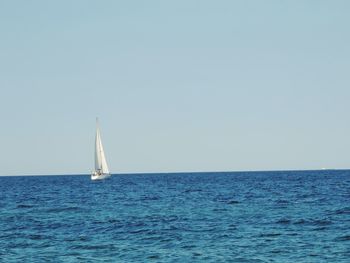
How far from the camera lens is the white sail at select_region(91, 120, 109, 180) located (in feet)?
517

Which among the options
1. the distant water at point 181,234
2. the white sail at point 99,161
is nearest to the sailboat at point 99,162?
the white sail at point 99,161

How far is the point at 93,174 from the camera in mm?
162375

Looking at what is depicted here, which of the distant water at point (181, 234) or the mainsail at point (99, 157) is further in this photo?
the mainsail at point (99, 157)

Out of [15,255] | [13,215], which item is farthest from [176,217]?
[15,255]

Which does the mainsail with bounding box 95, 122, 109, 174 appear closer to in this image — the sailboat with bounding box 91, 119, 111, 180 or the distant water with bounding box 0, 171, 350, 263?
the sailboat with bounding box 91, 119, 111, 180

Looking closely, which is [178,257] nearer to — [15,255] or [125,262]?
[125,262]

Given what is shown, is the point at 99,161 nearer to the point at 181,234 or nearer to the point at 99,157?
the point at 99,157

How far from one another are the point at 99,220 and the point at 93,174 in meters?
116

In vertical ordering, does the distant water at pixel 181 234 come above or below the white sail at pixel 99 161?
below

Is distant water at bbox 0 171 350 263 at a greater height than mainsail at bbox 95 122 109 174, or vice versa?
mainsail at bbox 95 122 109 174

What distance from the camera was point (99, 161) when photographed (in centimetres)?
15925

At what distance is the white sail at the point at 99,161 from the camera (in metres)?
158

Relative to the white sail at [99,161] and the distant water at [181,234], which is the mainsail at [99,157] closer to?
the white sail at [99,161]

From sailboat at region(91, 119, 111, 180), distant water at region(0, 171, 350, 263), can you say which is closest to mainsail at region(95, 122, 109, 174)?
sailboat at region(91, 119, 111, 180)
